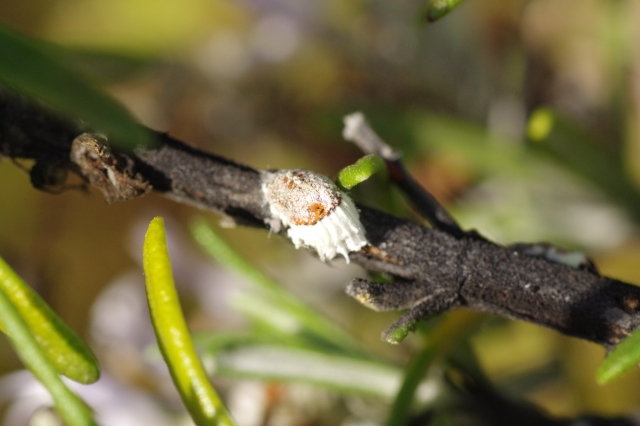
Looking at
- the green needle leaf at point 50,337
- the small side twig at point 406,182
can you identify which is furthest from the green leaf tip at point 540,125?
the green needle leaf at point 50,337

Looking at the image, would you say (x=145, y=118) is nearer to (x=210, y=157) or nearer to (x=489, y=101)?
(x=489, y=101)

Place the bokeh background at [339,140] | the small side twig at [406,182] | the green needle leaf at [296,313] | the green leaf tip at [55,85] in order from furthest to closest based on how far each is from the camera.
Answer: the bokeh background at [339,140], the green needle leaf at [296,313], the small side twig at [406,182], the green leaf tip at [55,85]

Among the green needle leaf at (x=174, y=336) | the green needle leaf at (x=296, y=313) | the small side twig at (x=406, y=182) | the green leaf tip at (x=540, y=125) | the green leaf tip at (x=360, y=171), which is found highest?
the green leaf tip at (x=540, y=125)

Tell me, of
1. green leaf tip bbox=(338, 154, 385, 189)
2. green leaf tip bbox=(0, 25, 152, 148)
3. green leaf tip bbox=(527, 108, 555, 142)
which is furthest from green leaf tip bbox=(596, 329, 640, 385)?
green leaf tip bbox=(527, 108, 555, 142)

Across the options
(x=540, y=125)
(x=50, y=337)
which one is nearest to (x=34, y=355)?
(x=50, y=337)

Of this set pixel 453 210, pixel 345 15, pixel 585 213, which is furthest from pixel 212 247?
pixel 345 15

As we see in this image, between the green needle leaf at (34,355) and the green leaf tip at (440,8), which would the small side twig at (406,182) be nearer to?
the green leaf tip at (440,8)
